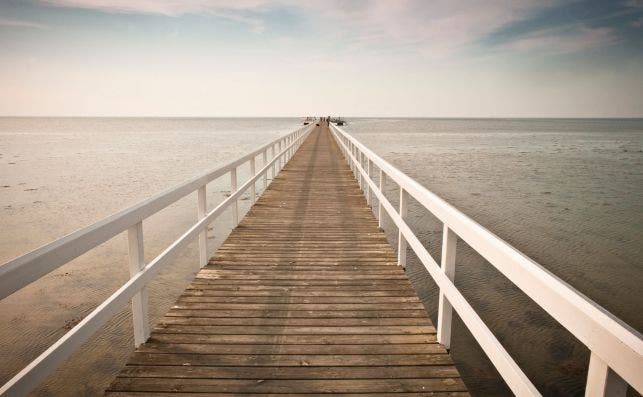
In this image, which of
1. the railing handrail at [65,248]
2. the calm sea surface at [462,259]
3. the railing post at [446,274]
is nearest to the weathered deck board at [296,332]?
the railing post at [446,274]

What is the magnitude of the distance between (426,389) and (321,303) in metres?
1.41

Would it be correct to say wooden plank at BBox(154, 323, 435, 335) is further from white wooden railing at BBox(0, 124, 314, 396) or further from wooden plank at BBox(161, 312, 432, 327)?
white wooden railing at BBox(0, 124, 314, 396)

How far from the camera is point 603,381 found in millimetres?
1161

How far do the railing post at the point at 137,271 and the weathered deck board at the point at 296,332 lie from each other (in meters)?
0.10

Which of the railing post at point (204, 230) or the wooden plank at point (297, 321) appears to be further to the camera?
the railing post at point (204, 230)

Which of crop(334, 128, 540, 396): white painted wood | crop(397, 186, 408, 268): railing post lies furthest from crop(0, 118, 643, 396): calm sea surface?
crop(334, 128, 540, 396): white painted wood

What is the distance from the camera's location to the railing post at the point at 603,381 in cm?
115

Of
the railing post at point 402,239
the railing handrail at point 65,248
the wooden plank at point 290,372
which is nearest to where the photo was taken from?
the railing handrail at point 65,248

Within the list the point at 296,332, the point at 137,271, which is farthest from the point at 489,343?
the point at 137,271

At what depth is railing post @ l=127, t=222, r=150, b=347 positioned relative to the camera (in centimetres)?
268

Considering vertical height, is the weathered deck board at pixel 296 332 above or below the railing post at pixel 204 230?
below

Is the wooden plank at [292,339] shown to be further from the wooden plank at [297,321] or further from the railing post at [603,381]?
the railing post at [603,381]

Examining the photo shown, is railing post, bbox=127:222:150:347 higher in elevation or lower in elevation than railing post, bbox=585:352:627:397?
lower

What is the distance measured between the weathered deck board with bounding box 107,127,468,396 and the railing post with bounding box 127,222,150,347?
103 mm
